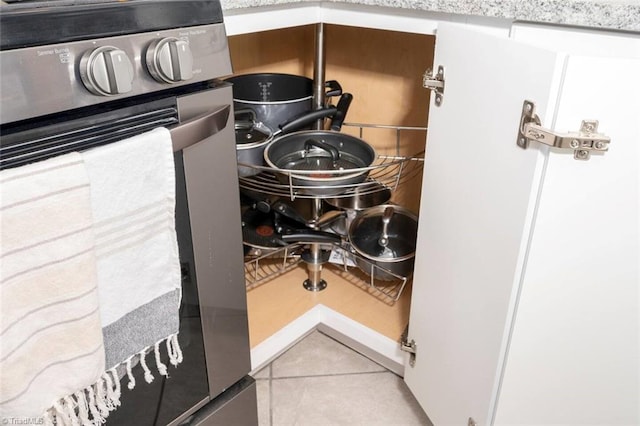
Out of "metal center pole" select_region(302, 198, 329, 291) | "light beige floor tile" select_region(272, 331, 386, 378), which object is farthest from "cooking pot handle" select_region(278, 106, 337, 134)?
"light beige floor tile" select_region(272, 331, 386, 378)

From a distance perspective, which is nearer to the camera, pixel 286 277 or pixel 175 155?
pixel 175 155

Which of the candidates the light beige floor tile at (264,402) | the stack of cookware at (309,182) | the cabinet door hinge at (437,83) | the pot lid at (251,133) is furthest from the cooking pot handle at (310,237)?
the cabinet door hinge at (437,83)

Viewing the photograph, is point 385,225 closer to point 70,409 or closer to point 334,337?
point 334,337

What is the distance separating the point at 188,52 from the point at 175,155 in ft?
0.43

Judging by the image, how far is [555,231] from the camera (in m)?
0.69

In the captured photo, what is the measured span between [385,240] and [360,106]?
0.44m

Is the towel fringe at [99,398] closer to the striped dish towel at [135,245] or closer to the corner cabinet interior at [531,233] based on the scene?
the striped dish towel at [135,245]

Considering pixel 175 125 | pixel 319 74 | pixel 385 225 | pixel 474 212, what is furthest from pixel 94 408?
pixel 319 74

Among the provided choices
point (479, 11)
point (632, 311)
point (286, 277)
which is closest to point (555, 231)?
point (632, 311)

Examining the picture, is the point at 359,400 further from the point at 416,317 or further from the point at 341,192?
the point at 341,192

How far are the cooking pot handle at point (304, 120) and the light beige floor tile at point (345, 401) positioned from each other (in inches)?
24.9

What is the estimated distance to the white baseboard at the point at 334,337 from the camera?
118 centimetres

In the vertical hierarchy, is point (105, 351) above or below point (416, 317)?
above

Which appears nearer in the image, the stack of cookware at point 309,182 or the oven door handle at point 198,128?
the oven door handle at point 198,128
